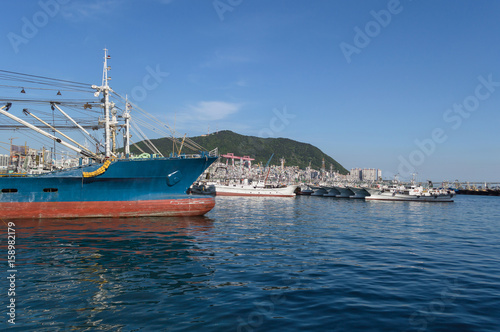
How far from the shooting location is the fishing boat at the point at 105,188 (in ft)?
90.2

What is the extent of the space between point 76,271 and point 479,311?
14.8 meters

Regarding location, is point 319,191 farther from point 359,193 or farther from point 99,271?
point 99,271

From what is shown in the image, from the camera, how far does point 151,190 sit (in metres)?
29.9

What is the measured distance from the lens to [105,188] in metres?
28.6

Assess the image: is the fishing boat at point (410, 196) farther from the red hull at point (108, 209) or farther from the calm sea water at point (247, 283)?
the red hull at point (108, 209)

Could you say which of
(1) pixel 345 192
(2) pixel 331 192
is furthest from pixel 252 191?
(2) pixel 331 192

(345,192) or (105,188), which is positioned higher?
(105,188)

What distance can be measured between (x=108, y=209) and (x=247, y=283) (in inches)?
859

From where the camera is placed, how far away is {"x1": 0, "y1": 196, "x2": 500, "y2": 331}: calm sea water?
8.50 meters

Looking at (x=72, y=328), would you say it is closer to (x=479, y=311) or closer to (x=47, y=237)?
(x=479, y=311)

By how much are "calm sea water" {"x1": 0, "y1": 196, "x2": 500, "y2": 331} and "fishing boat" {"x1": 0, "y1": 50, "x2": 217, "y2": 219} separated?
22.1ft

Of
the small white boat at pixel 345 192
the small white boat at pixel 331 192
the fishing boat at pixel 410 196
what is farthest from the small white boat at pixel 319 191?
the fishing boat at pixel 410 196

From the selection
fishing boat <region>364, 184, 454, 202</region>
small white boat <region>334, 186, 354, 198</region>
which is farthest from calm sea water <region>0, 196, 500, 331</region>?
small white boat <region>334, 186, 354, 198</region>

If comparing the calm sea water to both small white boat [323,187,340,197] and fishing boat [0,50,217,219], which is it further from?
small white boat [323,187,340,197]
